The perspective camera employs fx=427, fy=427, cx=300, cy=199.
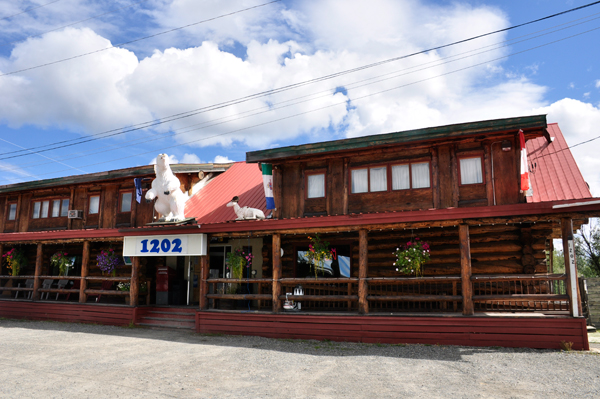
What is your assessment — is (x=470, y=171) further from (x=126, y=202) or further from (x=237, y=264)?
(x=126, y=202)

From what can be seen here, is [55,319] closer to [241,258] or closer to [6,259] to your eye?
[6,259]

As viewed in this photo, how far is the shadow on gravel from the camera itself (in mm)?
9961

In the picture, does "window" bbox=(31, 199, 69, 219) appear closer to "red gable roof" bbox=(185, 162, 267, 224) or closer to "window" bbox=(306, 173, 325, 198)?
"red gable roof" bbox=(185, 162, 267, 224)

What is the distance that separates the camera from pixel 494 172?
11.8 meters

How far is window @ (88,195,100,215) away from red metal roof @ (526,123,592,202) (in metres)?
16.6

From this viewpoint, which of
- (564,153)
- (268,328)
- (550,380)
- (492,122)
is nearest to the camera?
(550,380)

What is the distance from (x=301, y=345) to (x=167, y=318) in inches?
229

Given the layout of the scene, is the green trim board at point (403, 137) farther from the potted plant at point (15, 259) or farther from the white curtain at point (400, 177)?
the potted plant at point (15, 259)

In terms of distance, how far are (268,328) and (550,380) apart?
7497mm

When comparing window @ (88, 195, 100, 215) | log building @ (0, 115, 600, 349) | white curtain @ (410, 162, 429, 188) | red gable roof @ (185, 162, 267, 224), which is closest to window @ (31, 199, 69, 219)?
window @ (88, 195, 100, 215)

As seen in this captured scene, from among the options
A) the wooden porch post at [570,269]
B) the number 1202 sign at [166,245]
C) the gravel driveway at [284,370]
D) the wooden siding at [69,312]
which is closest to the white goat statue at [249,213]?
the number 1202 sign at [166,245]

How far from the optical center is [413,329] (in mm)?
11164

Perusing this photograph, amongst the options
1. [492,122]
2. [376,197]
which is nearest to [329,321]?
[376,197]

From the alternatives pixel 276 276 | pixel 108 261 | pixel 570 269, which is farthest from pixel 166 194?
pixel 570 269
